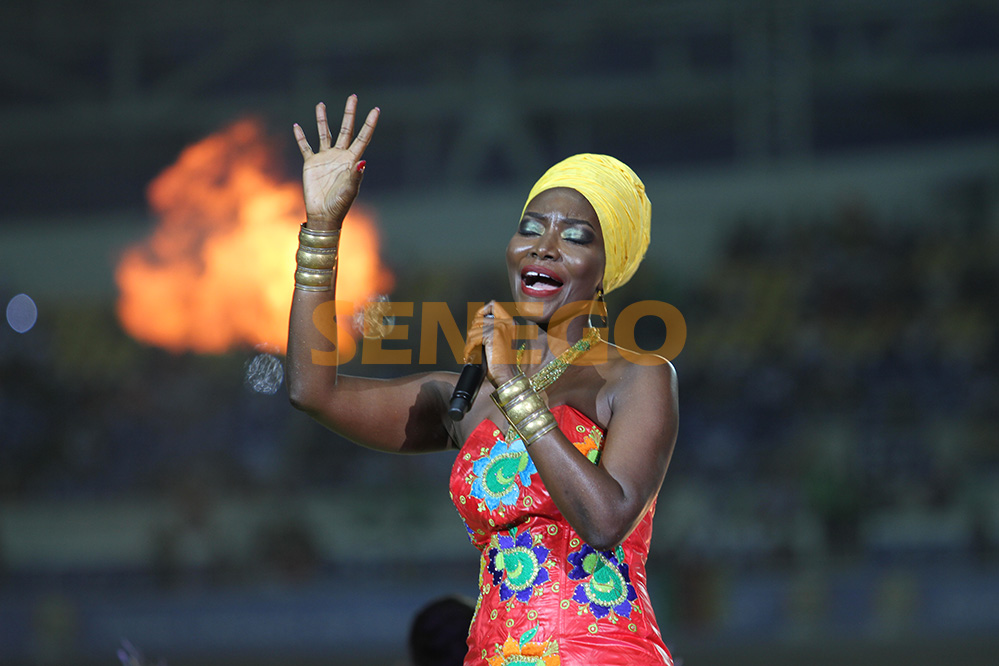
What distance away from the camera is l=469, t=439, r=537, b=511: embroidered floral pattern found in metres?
1.66

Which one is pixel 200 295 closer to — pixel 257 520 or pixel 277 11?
pixel 257 520

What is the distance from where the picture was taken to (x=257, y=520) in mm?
7473

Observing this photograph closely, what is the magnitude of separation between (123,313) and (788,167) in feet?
18.9

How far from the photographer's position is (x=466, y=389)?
158 cm

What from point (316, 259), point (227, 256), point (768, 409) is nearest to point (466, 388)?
point (316, 259)

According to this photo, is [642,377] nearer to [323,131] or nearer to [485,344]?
[485,344]

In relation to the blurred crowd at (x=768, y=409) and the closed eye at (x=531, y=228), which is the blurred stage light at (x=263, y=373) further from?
the blurred crowd at (x=768, y=409)

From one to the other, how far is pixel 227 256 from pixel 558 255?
2.63 meters

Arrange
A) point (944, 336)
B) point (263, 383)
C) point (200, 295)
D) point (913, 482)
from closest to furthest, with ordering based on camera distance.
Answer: point (263, 383) < point (200, 295) < point (913, 482) < point (944, 336)

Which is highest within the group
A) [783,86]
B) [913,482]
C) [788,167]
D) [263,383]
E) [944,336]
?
[783,86]

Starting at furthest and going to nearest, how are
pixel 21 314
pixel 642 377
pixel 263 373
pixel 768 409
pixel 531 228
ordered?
pixel 21 314
pixel 768 409
pixel 263 373
pixel 531 228
pixel 642 377

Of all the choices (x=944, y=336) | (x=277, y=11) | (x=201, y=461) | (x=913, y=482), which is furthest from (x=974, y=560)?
(x=277, y=11)

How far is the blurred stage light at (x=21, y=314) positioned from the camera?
348 inches

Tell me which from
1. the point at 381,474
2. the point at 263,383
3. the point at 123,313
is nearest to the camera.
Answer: the point at 263,383
